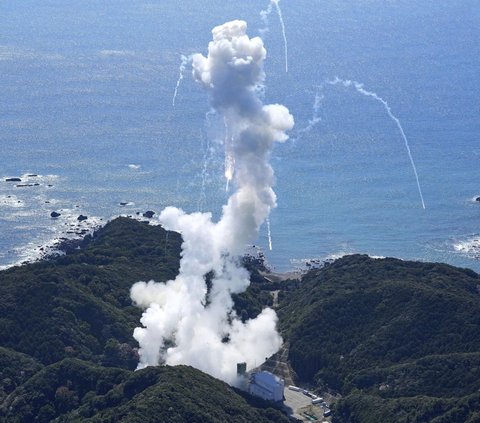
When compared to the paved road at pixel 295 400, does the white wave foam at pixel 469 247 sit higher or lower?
higher

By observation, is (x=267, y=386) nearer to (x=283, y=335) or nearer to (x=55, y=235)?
(x=283, y=335)

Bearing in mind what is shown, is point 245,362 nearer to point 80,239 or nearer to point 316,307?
point 316,307

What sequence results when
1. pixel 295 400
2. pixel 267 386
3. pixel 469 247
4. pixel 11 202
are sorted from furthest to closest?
pixel 11 202
pixel 469 247
pixel 295 400
pixel 267 386

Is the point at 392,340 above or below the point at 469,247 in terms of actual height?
below

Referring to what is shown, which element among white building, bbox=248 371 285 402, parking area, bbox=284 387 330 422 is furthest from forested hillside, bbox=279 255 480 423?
white building, bbox=248 371 285 402

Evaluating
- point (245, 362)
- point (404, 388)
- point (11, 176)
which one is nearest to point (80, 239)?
point (11, 176)

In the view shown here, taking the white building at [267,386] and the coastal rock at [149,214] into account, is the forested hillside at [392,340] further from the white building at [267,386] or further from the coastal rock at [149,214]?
the coastal rock at [149,214]

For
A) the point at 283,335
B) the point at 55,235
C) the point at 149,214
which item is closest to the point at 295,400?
the point at 283,335

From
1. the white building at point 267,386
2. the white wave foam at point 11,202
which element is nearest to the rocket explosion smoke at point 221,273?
the white building at point 267,386
